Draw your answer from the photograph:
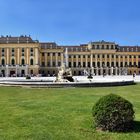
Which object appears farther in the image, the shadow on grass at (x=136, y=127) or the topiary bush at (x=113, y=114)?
the shadow on grass at (x=136, y=127)

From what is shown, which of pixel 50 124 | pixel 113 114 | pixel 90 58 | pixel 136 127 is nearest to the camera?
pixel 113 114

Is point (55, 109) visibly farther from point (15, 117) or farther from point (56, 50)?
point (56, 50)

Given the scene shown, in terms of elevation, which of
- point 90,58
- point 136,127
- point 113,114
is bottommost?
point 136,127

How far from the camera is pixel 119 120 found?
32.0 feet

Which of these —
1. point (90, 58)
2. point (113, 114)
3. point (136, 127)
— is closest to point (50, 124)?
point (113, 114)

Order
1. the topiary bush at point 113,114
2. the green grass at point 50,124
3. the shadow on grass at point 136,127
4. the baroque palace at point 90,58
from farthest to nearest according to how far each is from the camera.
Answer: the baroque palace at point 90,58 → the shadow on grass at point 136,127 → the topiary bush at point 113,114 → the green grass at point 50,124

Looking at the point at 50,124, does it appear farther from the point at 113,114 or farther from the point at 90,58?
the point at 90,58

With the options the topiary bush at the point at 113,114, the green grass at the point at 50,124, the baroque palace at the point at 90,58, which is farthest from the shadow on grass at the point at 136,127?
the baroque palace at the point at 90,58

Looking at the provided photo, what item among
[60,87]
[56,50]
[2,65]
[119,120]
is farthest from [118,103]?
[56,50]

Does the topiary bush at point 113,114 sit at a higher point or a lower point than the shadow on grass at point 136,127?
higher

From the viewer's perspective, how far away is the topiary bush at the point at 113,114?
9.75 metres

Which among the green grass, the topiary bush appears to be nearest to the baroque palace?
the green grass

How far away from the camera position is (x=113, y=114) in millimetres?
9750

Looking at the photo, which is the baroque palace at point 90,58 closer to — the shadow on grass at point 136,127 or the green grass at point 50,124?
the green grass at point 50,124
